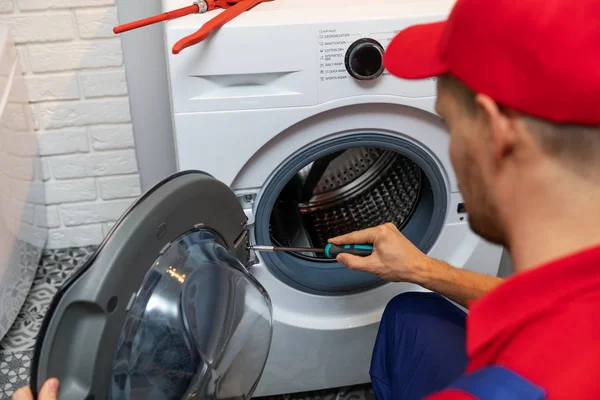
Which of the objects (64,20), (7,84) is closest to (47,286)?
(7,84)

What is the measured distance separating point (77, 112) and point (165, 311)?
0.91 metres

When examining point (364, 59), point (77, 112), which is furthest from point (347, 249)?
point (77, 112)

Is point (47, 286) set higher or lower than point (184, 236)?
lower

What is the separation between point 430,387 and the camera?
950 millimetres

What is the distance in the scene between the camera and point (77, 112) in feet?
5.05

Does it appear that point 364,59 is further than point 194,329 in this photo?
Yes

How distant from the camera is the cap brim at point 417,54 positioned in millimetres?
642

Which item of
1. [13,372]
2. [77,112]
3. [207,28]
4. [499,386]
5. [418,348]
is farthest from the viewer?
[77,112]

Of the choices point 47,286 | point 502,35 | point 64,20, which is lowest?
point 47,286

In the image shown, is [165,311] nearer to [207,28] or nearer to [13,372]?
[207,28]

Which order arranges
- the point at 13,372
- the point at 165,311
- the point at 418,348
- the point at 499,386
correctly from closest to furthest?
the point at 499,386 → the point at 165,311 → the point at 418,348 → the point at 13,372

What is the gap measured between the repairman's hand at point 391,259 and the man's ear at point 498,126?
1.49 ft

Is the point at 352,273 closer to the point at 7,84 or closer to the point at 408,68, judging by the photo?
the point at 408,68

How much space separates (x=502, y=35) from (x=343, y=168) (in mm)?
764
